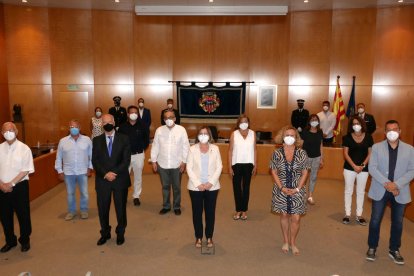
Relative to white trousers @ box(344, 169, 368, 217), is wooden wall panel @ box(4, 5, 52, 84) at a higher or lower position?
higher

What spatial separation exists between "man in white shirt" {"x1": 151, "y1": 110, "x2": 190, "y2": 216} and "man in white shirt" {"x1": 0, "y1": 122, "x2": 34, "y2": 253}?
1855 mm

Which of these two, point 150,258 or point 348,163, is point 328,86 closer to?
point 348,163

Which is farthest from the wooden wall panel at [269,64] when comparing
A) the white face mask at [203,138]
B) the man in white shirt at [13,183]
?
the man in white shirt at [13,183]

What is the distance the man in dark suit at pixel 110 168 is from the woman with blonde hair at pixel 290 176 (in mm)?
1811

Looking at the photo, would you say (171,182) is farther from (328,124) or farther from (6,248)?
(328,124)

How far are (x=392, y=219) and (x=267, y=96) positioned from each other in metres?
6.78

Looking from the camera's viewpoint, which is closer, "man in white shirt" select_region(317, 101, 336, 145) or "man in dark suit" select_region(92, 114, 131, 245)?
"man in dark suit" select_region(92, 114, 131, 245)

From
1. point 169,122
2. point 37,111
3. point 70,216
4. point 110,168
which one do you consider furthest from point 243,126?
point 37,111

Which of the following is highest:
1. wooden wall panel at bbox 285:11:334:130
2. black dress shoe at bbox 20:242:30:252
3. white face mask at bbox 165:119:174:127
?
wooden wall panel at bbox 285:11:334:130

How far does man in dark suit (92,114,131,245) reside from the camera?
4543mm

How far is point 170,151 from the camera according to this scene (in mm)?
5707

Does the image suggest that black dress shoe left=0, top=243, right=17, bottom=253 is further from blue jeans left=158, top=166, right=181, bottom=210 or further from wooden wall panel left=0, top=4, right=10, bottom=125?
wooden wall panel left=0, top=4, right=10, bottom=125

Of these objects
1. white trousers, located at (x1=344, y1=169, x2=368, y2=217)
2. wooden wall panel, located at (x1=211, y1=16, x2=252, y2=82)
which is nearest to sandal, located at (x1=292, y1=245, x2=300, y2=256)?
white trousers, located at (x1=344, y1=169, x2=368, y2=217)

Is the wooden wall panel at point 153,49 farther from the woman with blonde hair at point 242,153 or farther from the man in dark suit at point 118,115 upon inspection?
the woman with blonde hair at point 242,153
